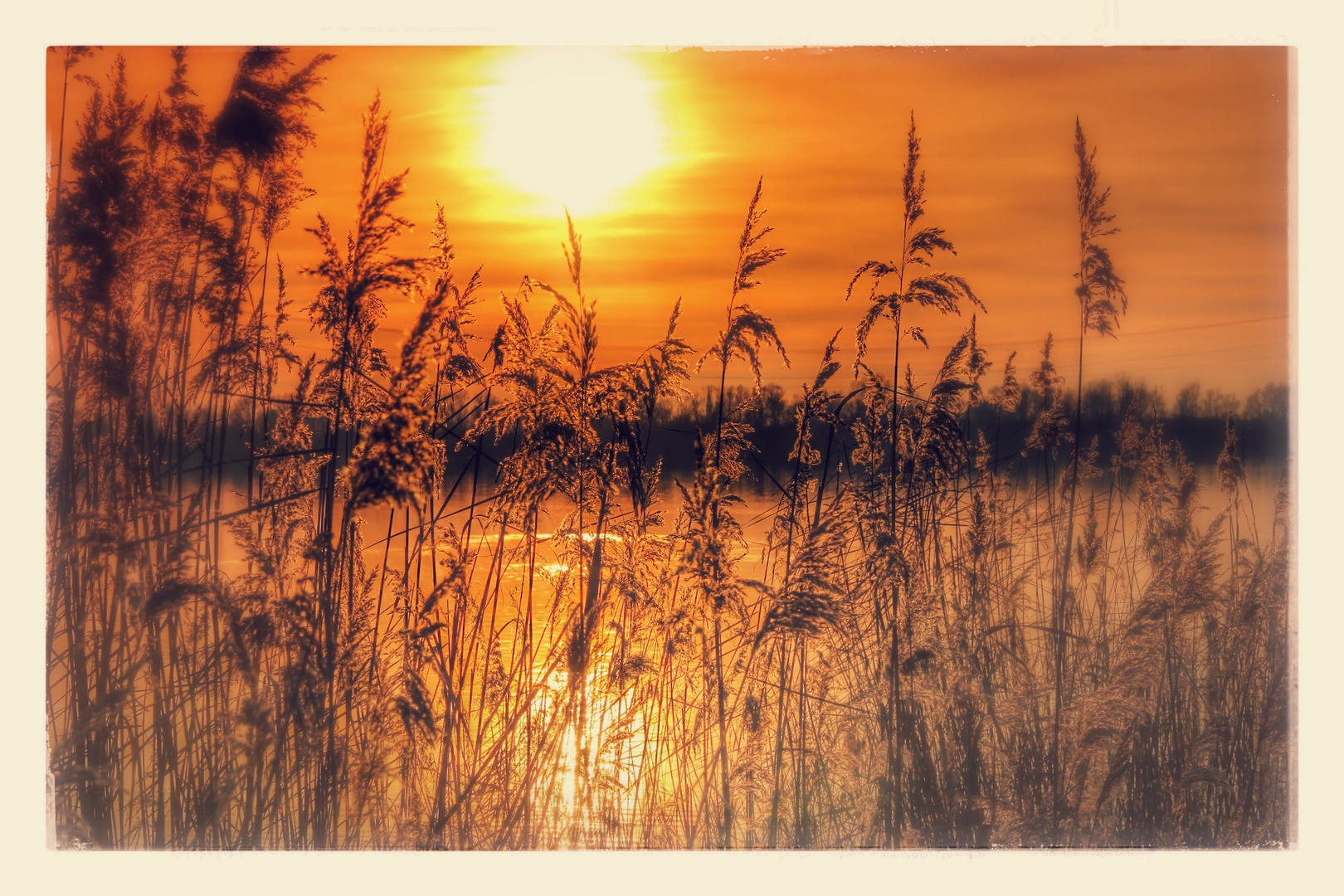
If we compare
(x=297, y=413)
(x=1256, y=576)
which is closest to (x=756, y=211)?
(x=297, y=413)

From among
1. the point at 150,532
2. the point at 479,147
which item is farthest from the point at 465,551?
the point at 479,147

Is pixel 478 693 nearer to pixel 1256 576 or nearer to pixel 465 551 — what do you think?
pixel 465 551

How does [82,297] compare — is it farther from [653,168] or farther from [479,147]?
[653,168]

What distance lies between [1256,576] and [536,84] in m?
2.65

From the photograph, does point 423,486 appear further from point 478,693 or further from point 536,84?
point 536,84

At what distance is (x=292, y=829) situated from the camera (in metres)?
3.23

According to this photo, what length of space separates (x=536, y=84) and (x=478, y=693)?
1827 mm

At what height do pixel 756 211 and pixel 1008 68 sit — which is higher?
pixel 1008 68

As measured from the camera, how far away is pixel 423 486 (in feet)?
10.5

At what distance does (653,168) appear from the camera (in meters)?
3.22

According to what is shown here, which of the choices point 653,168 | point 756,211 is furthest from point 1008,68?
point 653,168
